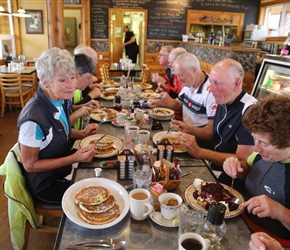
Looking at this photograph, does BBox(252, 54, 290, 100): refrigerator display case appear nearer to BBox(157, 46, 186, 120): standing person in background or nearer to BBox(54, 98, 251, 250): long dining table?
BBox(157, 46, 186, 120): standing person in background

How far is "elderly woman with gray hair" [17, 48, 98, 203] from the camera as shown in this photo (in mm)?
1473

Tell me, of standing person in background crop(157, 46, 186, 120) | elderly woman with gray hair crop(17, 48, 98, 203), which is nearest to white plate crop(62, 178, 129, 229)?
elderly woman with gray hair crop(17, 48, 98, 203)

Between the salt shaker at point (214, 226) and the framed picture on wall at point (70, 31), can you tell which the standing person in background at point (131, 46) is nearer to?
the framed picture on wall at point (70, 31)

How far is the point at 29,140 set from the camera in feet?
4.75

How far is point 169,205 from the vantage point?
3.84ft

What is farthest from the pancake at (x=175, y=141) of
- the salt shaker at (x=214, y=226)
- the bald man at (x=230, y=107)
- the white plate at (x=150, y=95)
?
the white plate at (x=150, y=95)

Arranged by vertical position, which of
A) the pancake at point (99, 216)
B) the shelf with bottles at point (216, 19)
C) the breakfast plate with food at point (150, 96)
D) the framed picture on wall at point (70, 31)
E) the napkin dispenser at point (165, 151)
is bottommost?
the pancake at point (99, 216)

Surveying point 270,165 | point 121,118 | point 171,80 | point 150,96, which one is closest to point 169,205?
point 270,165

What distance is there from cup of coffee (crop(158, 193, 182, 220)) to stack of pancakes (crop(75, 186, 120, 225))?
21cm

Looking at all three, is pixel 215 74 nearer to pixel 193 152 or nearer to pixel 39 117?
pixel 193 152

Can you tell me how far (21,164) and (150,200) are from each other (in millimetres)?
898

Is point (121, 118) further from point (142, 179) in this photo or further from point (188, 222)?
point (188, 222)

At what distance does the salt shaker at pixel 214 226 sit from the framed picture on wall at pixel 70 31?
10.3 m

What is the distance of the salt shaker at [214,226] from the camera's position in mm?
999
